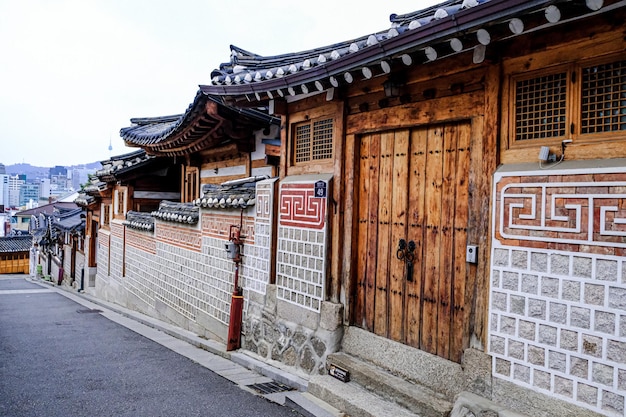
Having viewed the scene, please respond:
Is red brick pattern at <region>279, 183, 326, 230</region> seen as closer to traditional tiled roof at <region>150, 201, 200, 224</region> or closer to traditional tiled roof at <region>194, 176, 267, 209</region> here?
traditional tiled roof at <region>194, 176, 267, 209</region>

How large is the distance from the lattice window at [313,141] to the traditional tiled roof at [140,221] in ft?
25.9

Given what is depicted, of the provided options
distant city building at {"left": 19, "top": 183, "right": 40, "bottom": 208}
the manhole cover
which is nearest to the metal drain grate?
the manhole cover

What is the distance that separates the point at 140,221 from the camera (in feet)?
48.1

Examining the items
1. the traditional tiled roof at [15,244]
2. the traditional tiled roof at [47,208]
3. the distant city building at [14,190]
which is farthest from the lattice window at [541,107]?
the distant city building at [14,190]

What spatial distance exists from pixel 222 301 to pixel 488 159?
610 centimetres

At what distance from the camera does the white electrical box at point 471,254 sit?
4605mm

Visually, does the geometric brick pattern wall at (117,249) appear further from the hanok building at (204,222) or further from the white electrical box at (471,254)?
the white electrical box at (471,254)

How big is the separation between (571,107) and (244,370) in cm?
589

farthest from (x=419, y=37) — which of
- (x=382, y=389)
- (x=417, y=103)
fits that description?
(x=382, y=389)

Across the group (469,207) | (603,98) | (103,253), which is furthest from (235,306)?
(103,253)

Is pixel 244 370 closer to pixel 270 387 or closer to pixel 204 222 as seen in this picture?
pixel 270 387

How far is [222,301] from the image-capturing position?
354 inches

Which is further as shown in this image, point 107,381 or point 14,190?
point 14,190

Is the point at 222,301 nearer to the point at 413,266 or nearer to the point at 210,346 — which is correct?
the point at 210,346
